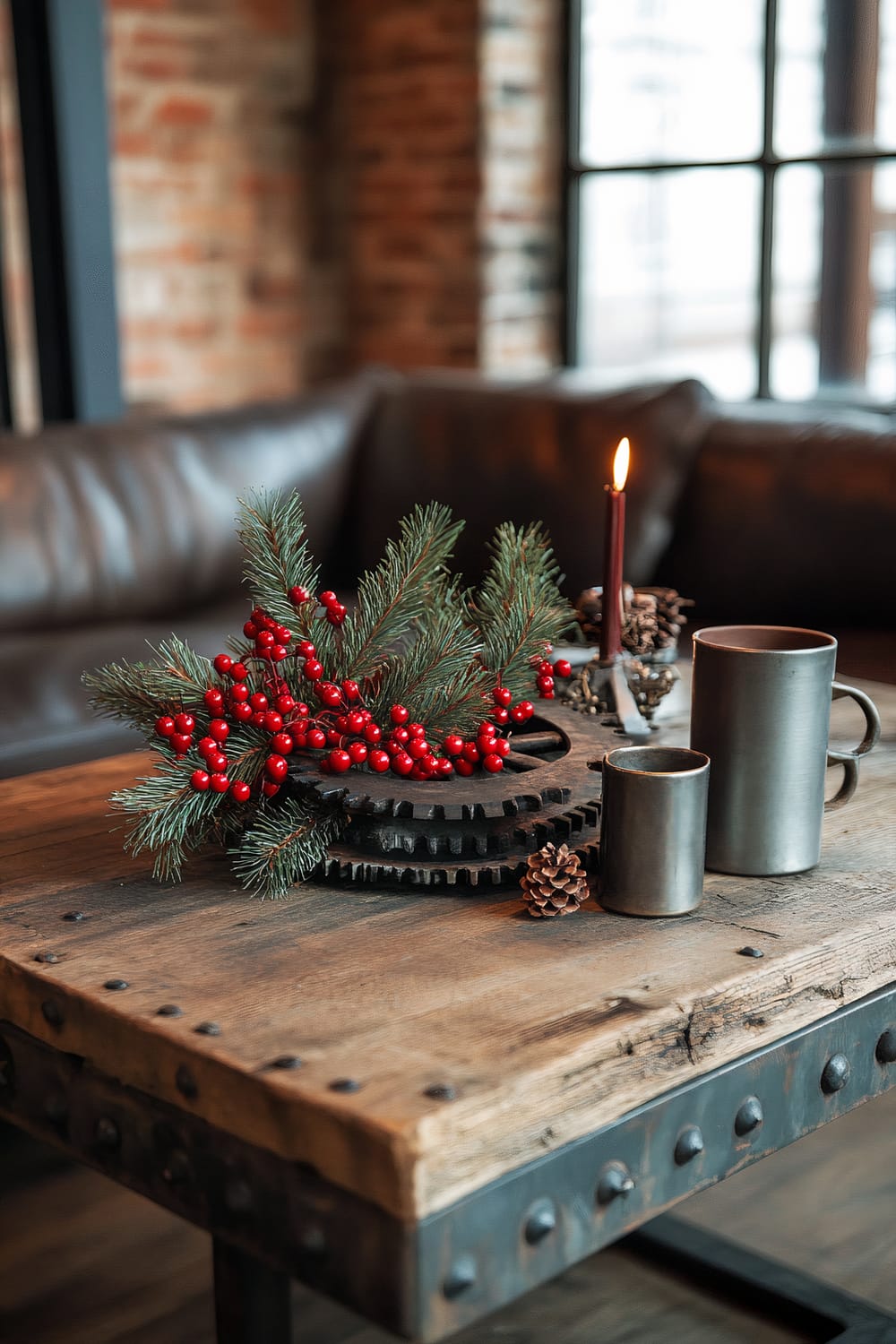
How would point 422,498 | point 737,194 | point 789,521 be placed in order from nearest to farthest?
point 789,521, point 422,498, point 737,194

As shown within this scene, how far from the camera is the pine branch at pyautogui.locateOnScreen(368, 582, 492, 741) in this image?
0.97 m

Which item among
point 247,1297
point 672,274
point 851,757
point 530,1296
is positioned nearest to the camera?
point 247,1297

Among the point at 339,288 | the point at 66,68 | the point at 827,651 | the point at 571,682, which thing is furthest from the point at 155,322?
the point at 827,651

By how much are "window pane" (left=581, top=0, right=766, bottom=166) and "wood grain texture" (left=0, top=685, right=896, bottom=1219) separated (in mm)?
2569

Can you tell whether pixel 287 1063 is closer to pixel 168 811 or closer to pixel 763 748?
pixel 168 811

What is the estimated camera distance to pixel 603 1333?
1.27 metres

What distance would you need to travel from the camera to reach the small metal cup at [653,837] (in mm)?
807

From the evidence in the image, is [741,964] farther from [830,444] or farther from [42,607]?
[42,607]

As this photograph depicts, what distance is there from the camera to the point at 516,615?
3.39 ft

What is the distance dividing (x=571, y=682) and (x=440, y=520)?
19 cm

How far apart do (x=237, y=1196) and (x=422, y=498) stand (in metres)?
1.94

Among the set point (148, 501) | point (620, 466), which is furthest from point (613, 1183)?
point (148, 501)

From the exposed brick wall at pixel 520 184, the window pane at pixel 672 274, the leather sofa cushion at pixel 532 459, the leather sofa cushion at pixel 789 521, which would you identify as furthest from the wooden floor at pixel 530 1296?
the exposed brick wall at pixel 520 184

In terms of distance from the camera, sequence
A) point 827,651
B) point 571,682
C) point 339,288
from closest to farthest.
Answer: point 827,651 → point 571,682 → point 339,288
